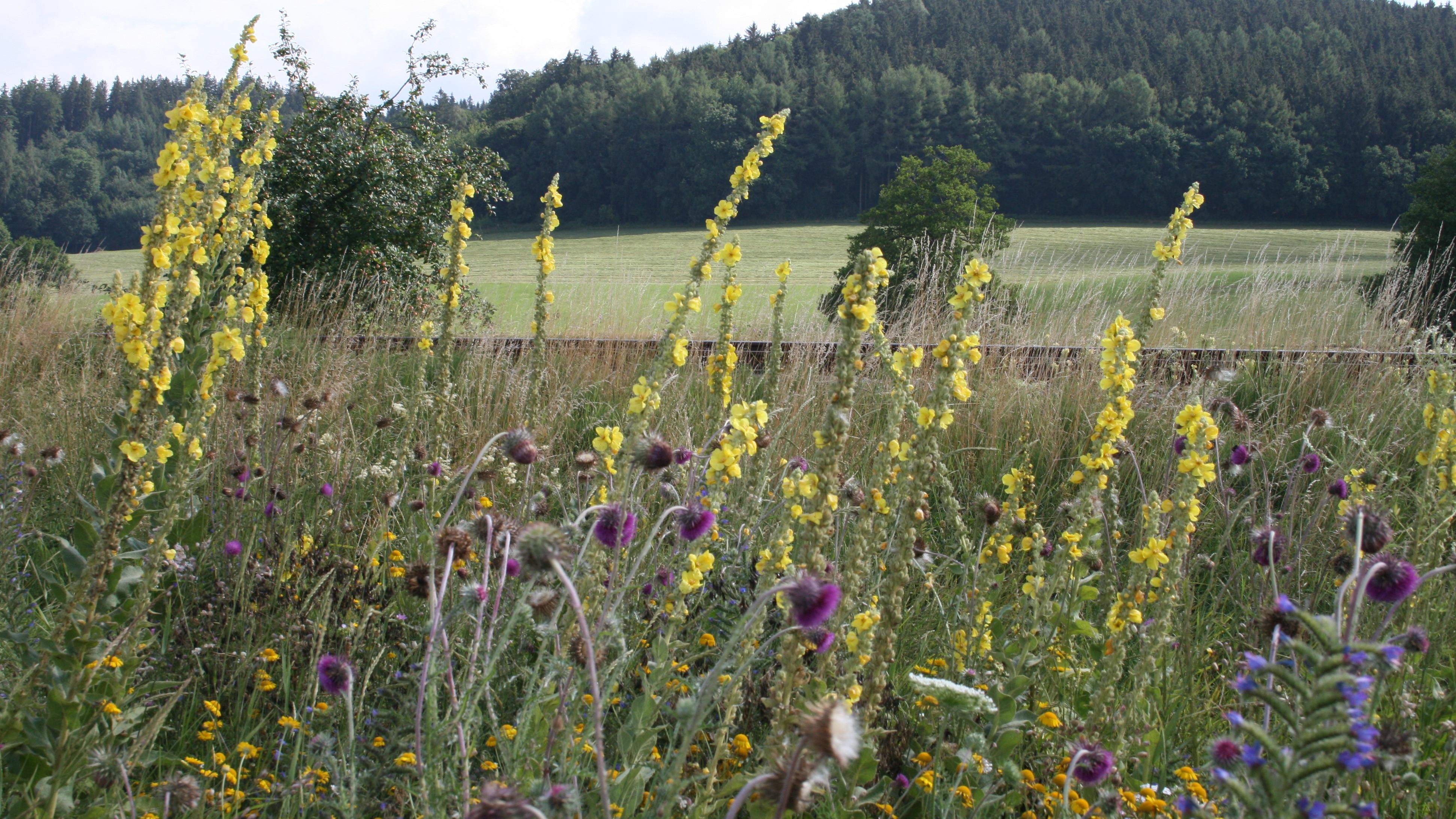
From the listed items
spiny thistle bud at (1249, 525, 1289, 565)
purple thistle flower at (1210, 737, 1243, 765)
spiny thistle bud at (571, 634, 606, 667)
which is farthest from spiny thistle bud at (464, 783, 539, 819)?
spiny thistle bud at (1249, 525, 1289, 565)

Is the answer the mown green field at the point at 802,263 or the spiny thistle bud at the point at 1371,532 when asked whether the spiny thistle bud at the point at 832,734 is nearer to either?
the spiny thistle bud at the point at 1371,532

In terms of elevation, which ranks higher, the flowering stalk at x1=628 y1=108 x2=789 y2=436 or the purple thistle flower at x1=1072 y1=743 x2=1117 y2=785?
the flowering stalk at x1=628 y1=108 x2=789 y2=436

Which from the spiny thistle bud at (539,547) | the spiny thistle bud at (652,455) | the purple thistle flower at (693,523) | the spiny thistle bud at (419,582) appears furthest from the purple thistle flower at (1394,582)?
the spiny thistle bud at (419,582)

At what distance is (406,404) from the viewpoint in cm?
425

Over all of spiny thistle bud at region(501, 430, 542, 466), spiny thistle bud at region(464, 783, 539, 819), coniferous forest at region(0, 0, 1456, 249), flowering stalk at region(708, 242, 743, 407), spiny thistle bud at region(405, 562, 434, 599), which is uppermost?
coniferous forest at region(0, 0, 1456, 249)

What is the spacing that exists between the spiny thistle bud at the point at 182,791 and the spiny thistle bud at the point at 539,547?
30.0 inches

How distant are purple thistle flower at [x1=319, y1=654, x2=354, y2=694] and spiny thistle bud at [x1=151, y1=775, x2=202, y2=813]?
258 millimetres

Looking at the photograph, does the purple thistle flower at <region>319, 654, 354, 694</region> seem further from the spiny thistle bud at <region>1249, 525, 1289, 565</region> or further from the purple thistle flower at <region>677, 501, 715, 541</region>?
the spiny thistle bud at <region>1249, 525, 1289, 565</region>

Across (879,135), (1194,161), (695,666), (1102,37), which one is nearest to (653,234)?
(879,135)

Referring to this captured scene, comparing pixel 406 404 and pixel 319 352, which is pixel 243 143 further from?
pixel 406 404

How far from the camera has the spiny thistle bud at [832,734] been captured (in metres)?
1.01

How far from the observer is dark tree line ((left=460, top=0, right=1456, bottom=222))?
50875 millimetres

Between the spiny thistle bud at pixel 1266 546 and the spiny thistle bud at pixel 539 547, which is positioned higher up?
the spiny thistle bud at pixel 539 547

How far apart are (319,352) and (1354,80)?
2639 inches
